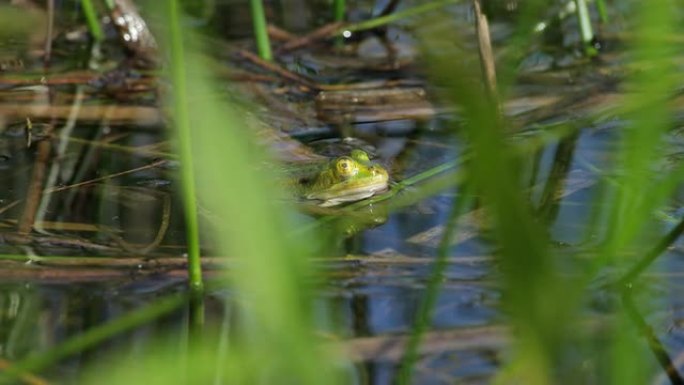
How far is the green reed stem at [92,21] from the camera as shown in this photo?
13.3 ft

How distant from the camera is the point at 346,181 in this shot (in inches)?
124

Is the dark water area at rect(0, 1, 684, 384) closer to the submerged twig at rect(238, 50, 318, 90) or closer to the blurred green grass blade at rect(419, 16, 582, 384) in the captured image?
the submerged twig at rect(238, 50, 318, 90)

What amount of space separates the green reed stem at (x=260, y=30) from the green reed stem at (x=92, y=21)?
23.8 inches

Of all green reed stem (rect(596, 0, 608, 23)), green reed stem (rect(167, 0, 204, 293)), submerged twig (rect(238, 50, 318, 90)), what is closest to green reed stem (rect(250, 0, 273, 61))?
submerged twig (rect(238, 50, 318, 90))

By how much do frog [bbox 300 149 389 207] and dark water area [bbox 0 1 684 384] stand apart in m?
0.11

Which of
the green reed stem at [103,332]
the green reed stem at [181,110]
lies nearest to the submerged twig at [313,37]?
the green reed stem at [103,332]

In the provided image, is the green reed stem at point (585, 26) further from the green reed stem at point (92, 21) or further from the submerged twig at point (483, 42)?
the green reed stem at point (92, 21)

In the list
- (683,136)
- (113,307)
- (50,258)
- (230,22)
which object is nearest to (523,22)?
(113,307)

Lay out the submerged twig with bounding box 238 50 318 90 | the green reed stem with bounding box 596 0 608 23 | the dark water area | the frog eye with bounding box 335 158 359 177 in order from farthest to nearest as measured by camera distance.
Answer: the green reed stem with bounding box 596 0 608 23, the submerged twig with bounding box 238 50 318 90, the frog eye with bounding box 335 158 359 177, the dark water area

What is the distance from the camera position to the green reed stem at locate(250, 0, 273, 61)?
3.78m

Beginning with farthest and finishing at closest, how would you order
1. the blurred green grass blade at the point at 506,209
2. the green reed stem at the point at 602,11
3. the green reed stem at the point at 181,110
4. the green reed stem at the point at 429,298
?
1. the green reed stem at the point at 602,11
2. the green reed stem at the point at 429,298
3. the green reed stem at the point at 181,110
4. the blurred green grass blade at the point at 506,209

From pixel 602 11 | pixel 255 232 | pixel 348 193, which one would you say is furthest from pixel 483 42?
pixel 255 232

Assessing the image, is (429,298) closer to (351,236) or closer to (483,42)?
(351,236)

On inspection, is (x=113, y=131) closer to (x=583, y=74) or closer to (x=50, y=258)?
(x=50, y=258)
